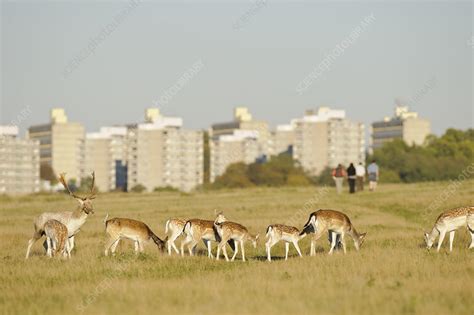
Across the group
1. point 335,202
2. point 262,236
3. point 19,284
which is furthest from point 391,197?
point 19,284

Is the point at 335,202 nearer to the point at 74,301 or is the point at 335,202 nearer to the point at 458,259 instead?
the point at 458,259

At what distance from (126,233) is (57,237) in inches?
71.7

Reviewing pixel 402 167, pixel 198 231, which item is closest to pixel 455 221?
pixel 198 231

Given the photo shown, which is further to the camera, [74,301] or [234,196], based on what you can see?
[234,196]

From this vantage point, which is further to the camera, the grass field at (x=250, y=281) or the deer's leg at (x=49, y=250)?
the deer's leg at (x=49, y=250)

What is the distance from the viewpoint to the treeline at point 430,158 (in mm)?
139875

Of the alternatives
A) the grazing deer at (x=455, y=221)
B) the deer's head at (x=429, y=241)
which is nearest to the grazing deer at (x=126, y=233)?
the deer's head at (x=429, y=241)

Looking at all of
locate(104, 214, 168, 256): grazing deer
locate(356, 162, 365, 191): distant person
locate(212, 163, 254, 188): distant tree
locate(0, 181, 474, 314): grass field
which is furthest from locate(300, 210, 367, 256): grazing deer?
locate(212, 163, 254, 188): distant tree

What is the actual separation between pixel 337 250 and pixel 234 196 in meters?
34.5

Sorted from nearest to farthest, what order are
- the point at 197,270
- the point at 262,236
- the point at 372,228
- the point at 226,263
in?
1. the point at 197,270
2. the point at 226,263
3. the point at 262,236
4. the point at 372,228

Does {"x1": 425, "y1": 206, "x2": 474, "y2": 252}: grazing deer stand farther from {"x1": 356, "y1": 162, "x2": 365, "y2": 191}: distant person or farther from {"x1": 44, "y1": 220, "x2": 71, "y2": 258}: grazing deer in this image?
{"x1": 356, "y1": 162, "x2": 365, "y2": 191}: distant person

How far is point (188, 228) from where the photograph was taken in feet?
85.8

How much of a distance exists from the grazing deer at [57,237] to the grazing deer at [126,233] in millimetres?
1069

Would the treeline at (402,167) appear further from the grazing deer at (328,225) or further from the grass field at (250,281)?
the grass field at (250,281)
